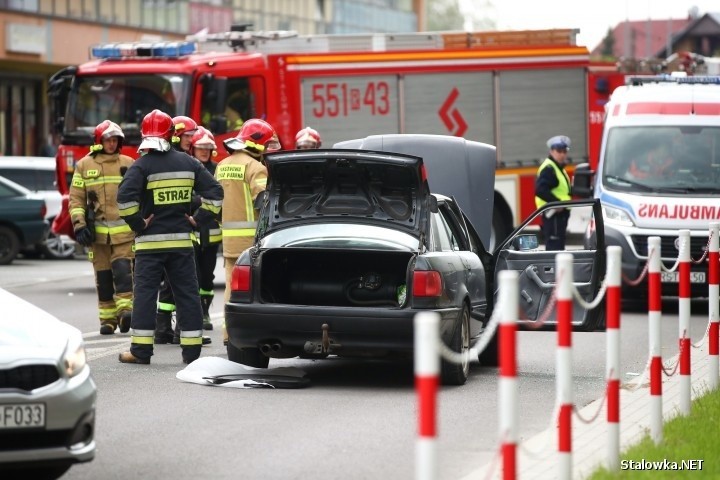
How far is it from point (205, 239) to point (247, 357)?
10.1 feet

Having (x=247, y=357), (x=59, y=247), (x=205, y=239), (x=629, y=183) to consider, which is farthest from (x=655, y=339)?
(x=59, y=247)

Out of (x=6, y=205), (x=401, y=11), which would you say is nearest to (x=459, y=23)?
(x=401, y=11)

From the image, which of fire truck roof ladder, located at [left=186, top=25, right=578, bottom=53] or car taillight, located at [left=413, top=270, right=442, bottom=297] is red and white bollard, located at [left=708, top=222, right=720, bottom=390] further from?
fire truck roof ladder, located at [left=186, top=25, right=578, bottom=53]

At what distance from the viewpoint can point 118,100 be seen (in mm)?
23078

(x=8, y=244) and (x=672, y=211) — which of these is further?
(x=8, y=244)

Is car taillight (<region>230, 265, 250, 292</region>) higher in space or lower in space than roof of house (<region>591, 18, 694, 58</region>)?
lower

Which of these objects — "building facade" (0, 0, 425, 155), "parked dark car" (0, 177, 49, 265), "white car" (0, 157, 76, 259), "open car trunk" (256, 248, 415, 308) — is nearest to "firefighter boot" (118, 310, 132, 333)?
"open car trunk" (256, 248, 415, 308)

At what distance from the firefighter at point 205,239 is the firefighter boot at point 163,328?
0.48 m

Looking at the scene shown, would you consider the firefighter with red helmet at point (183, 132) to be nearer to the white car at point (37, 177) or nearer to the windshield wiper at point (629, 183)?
the windshield wiper at point (629, 183)

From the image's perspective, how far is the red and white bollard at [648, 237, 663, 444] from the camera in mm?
8656

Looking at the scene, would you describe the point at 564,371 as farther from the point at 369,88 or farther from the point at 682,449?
the point at 369,88

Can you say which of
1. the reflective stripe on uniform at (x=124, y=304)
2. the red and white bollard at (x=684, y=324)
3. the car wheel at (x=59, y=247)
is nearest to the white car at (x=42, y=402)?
the red and white bollard at (x=684, y=324)

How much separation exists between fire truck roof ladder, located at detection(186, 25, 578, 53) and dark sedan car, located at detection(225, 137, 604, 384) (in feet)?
42.1

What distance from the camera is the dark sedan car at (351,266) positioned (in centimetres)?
1098
